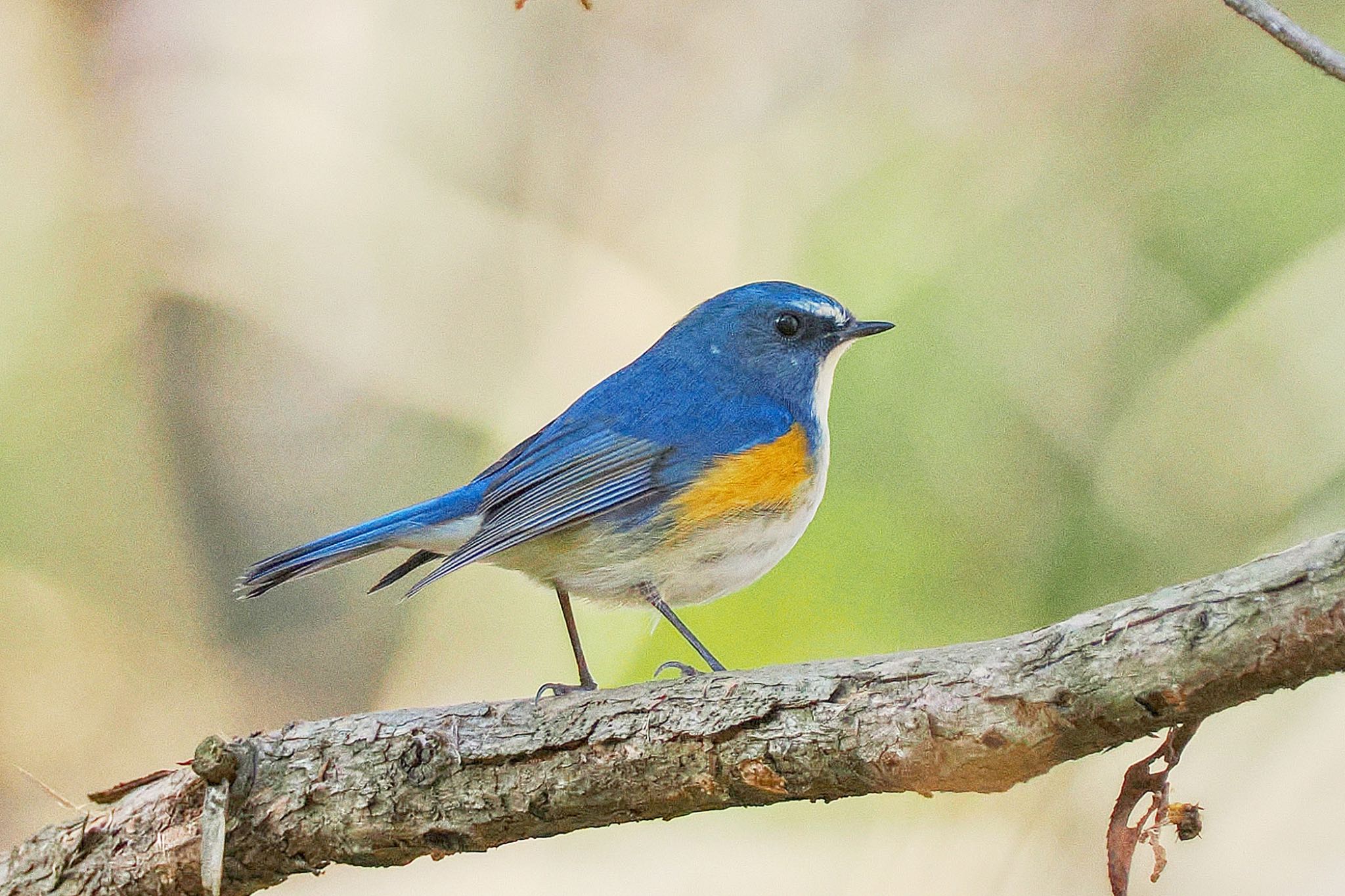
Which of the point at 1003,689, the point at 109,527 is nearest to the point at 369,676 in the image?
the point at 109,527

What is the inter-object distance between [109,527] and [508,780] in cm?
333

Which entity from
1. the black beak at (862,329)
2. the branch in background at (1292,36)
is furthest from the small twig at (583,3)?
the black beak at (862,329)

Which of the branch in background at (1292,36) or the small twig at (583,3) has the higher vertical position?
the small twig at (583,3)

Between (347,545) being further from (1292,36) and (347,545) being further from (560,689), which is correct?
(1292,36)

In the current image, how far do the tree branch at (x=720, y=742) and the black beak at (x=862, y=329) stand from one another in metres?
1.58

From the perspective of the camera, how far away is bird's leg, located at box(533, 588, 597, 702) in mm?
2869

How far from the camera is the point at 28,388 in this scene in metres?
5.25

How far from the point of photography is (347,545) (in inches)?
129

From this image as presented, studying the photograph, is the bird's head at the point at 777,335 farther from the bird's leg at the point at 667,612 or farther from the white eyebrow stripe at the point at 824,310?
the bird's leg at the point at 667,612

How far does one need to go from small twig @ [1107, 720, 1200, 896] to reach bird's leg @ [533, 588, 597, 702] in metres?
1.06

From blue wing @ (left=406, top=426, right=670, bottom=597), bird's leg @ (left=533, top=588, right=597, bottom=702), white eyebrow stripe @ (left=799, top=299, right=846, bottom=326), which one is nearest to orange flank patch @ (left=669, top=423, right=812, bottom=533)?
blue wing @ (left=406, top=426, right=670, bottom=597)

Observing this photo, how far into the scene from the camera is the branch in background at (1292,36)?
6.38 ft

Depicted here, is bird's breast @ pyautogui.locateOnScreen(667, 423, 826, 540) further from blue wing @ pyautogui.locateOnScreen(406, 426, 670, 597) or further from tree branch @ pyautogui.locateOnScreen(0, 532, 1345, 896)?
tree branch @ pyautogui.locateOnScreen(0, 532, 1345, 896)

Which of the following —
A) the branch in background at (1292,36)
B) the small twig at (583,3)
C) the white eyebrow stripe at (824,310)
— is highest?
the white eyebrow stripe at (824,310)
